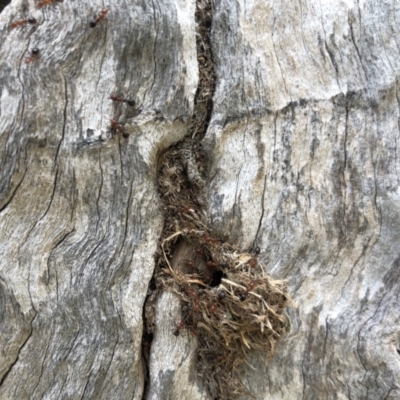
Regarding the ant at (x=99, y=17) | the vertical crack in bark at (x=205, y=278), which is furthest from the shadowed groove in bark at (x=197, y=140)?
the ant at (x=99, y=17)

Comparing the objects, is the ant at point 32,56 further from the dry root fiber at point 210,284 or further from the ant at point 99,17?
the dry root fiber at point 210,284

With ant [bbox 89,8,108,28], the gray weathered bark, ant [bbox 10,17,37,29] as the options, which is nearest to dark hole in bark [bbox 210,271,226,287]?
the gray weathered bark

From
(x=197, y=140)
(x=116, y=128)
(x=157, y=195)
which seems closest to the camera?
(x=116, y=128)

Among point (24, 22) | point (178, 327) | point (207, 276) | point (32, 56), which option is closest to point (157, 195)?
point (207, 276)

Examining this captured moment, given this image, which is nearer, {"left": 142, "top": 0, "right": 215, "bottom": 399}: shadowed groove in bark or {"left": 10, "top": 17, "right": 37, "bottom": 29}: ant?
{"left": 10, "top": 17, "right": 37, "bottom": 29}: ant

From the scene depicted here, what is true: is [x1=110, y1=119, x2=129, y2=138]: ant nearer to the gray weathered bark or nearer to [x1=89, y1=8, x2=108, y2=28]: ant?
the gray weathered bark

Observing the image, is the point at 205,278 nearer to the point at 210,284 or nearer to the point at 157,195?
the point at 210,284

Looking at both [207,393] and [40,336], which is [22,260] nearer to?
[40,336]
